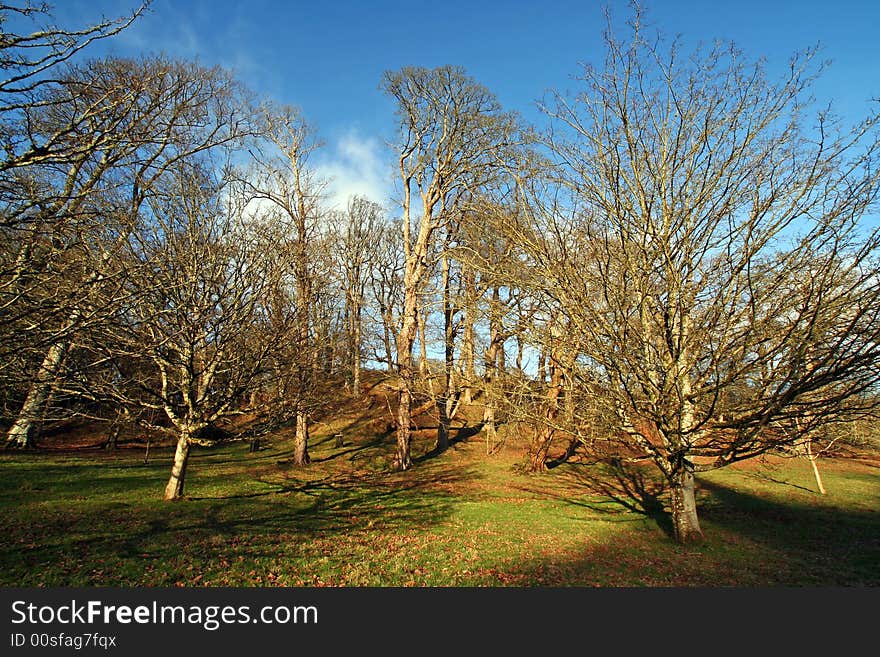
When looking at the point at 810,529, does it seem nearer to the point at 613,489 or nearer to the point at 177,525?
the point at 613,489

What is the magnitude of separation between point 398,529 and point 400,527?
7.7 inches

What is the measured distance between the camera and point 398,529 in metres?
9.30

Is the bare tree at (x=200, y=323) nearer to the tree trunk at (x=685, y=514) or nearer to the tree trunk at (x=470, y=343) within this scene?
the tree trunk at (x=470, y=343)

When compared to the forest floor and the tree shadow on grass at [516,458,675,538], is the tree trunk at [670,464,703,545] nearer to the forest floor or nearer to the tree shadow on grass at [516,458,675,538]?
the forest floor

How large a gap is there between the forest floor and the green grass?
5 cm

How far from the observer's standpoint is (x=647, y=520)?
35.9 feet

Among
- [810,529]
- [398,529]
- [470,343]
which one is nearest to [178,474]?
[398,529]

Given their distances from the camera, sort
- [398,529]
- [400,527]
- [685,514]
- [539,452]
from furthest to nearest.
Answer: [539,452] < [400,527] < [398,529] < [685,514]

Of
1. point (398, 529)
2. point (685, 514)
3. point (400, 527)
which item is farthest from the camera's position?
point (400, 527)

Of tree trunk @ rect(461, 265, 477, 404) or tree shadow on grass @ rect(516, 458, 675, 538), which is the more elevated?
tree trunk @ rect(461, 265, 477, 404)

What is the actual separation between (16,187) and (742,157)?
35.7ft

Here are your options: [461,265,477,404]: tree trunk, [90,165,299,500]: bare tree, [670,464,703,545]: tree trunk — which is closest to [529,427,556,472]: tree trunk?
[461,265,477,404]: tree trunk

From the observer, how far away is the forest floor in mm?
6410

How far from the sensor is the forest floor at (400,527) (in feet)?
21.0
